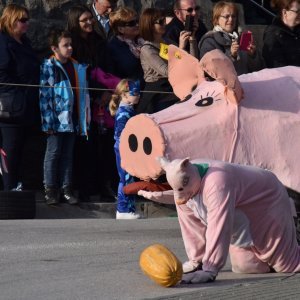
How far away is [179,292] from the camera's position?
661 cm

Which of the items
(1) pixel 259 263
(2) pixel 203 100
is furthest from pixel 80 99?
(1) pixel 259 263

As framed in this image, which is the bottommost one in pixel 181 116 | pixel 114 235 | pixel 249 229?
pixel 114 235

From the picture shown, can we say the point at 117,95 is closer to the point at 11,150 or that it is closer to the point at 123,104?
the point at 123,104

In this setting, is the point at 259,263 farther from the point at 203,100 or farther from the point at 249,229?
the point at 203,100

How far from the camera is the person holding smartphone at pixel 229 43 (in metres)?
10.9

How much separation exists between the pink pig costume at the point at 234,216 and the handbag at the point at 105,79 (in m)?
4.34

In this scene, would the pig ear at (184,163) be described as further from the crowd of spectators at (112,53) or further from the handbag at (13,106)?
the handbag at (13,106)

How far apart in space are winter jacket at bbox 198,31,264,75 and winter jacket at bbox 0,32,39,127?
173cm

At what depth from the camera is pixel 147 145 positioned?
7922 millimetres

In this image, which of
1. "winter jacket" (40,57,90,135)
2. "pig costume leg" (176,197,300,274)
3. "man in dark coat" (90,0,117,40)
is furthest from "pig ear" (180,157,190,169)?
"man in dark coat" (90,0,117,40)

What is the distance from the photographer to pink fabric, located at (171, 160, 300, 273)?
6875mm

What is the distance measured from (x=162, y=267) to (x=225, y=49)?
4.63m

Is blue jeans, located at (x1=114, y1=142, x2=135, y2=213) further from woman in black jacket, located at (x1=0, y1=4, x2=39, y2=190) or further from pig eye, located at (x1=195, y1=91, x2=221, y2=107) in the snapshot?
pig eye, located at (x1=195, y1=91, x2=221, y2=107)

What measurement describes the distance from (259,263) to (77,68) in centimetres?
456
